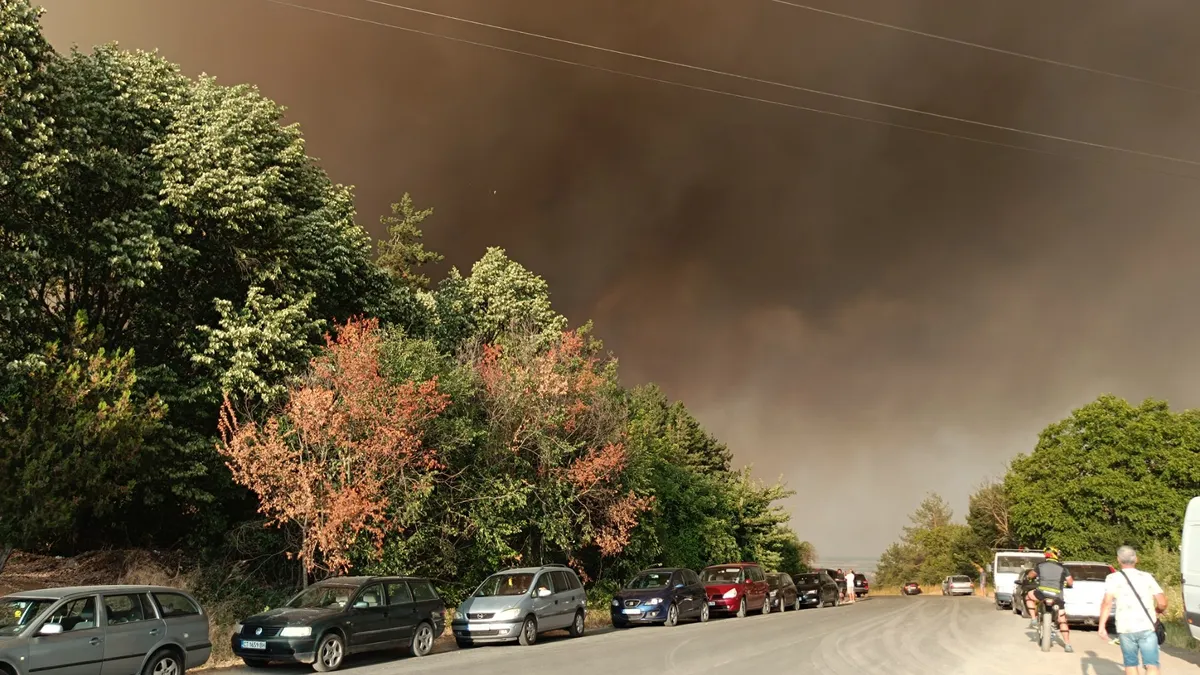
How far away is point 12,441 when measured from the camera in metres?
17.2

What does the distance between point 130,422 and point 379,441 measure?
5.46 meters

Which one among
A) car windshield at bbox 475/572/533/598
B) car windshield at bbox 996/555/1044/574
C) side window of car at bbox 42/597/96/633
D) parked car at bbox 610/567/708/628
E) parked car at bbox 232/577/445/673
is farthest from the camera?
car windshield at bbox 996/555/1044/574

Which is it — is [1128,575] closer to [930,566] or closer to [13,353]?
[13,353]

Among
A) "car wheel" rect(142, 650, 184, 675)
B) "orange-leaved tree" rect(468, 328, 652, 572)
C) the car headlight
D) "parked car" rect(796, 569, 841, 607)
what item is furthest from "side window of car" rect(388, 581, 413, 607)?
"parked car" rect(796, 569, 841, 607)

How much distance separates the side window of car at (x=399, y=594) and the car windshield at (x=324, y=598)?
34.7 inches

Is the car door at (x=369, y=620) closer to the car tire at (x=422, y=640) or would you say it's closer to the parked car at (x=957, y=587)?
the car tire at (x=422, y=640)

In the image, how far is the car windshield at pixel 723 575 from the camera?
29.3m

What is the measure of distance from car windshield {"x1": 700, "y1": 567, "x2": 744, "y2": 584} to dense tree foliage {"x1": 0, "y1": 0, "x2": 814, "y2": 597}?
3349mm

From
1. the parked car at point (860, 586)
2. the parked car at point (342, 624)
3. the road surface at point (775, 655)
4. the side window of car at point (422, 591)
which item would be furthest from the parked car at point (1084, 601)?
the parked car at point (860, 586)

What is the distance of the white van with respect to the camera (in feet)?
44.9

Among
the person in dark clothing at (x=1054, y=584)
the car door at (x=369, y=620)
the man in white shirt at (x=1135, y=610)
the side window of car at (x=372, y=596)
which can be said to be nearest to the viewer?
the man in white shirt at (x=1135, y=610)

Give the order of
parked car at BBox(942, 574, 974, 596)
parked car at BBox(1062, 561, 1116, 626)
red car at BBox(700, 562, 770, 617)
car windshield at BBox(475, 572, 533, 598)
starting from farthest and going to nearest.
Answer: parked car at BBox(942, 574, 974, 596)
red car at BBox(700, 562, 770, 617)
parked car at BBox(1062, 561, 1116, 626)
car windshield at BBox(475, 572, 533, 598)

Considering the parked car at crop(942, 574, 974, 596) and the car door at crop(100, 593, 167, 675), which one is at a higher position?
the car door at crop(100, 593, 167, 675)

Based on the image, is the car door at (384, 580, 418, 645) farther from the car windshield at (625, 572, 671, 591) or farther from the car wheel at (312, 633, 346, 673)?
the car windshield at (625, 572, 671, 591)
